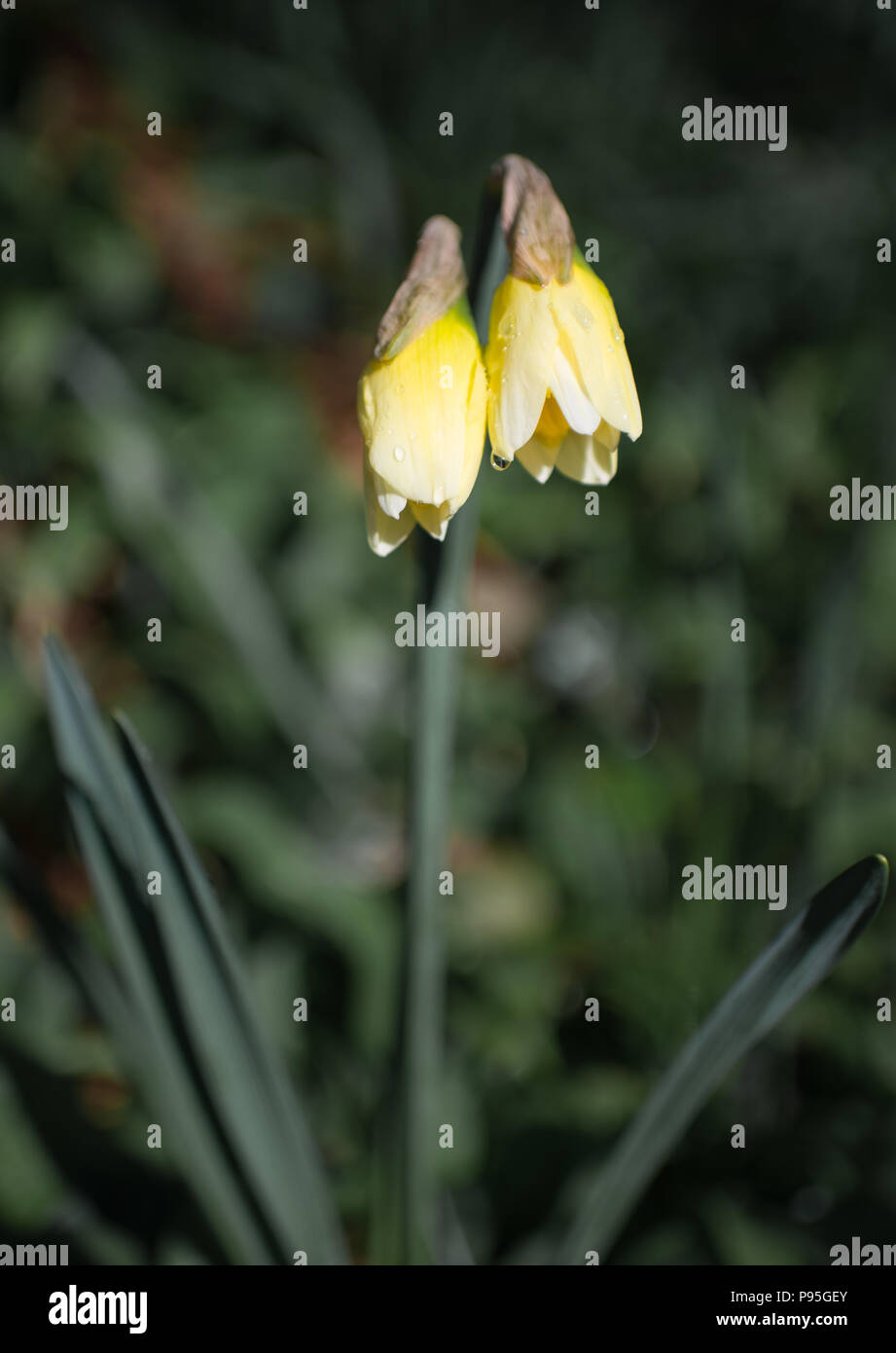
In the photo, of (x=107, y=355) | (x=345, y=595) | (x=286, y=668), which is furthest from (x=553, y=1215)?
(x=107, y=355)

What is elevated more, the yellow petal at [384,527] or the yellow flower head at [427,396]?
the yellow flower head at [427,396]

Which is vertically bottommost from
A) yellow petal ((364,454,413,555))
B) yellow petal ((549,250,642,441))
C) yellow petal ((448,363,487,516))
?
→ yellow petal ((364,454,413,555))

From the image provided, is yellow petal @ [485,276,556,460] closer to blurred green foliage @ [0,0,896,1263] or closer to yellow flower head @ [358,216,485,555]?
yellow flower head @ [358,216,485,555]

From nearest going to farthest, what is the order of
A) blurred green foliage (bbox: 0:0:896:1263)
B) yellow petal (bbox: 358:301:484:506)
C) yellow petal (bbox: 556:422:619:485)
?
yellow petal (bbox: 358:301:484:506) → yellow petal (bbox: 556:422:619:485) → blurred green foliage (bbox: 0:0:896:1263)

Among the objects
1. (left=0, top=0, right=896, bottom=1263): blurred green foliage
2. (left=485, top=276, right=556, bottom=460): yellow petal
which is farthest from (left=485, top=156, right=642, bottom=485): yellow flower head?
(left=0, top=0, right=896, bottom=1263): blurred green foliage

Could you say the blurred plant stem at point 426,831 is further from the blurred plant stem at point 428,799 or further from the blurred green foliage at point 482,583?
the blurred green foliage at point 482,583

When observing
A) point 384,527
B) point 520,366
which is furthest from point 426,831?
point 520,366

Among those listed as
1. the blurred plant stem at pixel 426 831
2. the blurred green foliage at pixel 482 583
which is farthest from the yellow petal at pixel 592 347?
the blurred green foliage at pixel 482 583
